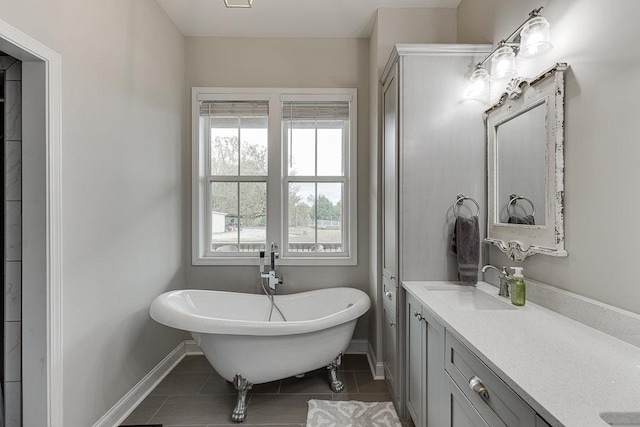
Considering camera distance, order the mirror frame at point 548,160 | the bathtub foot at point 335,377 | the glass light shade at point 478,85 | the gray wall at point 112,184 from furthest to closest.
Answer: the bathtub foot at point 335,377 → the glass light shade at point 478,85 → the gray wall at point 112,184 → the mirror frame at point 548,160

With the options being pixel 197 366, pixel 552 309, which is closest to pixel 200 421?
pixel 197 366

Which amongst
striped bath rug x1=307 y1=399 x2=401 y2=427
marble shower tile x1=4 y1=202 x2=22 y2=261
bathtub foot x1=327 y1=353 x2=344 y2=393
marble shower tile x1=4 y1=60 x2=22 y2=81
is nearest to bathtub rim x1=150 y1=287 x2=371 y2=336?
bathtub foot x1=327 y1=353 x2=344 y2=393

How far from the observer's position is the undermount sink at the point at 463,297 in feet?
5.42

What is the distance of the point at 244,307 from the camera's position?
2572 millimetres

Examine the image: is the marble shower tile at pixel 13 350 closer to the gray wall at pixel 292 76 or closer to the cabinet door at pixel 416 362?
the gray wall at pixel 292 76

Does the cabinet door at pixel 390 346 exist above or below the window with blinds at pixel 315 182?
below

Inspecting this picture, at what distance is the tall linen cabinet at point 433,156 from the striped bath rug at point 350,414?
156 mm

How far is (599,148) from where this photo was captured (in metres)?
1.16

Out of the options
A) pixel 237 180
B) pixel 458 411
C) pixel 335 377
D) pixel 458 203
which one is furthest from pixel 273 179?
pixel 458 411

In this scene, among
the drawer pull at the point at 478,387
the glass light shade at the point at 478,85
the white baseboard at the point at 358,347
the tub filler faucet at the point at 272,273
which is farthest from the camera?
the white baseboard at the point at 358,347

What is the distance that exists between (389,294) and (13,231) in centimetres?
210

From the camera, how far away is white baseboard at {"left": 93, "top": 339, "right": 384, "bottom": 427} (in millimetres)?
1869

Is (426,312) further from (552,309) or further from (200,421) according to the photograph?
(200,421)

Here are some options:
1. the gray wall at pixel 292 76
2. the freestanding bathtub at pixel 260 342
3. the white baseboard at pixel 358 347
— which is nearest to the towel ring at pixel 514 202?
the freestanding bathtub at pixel 260 342
